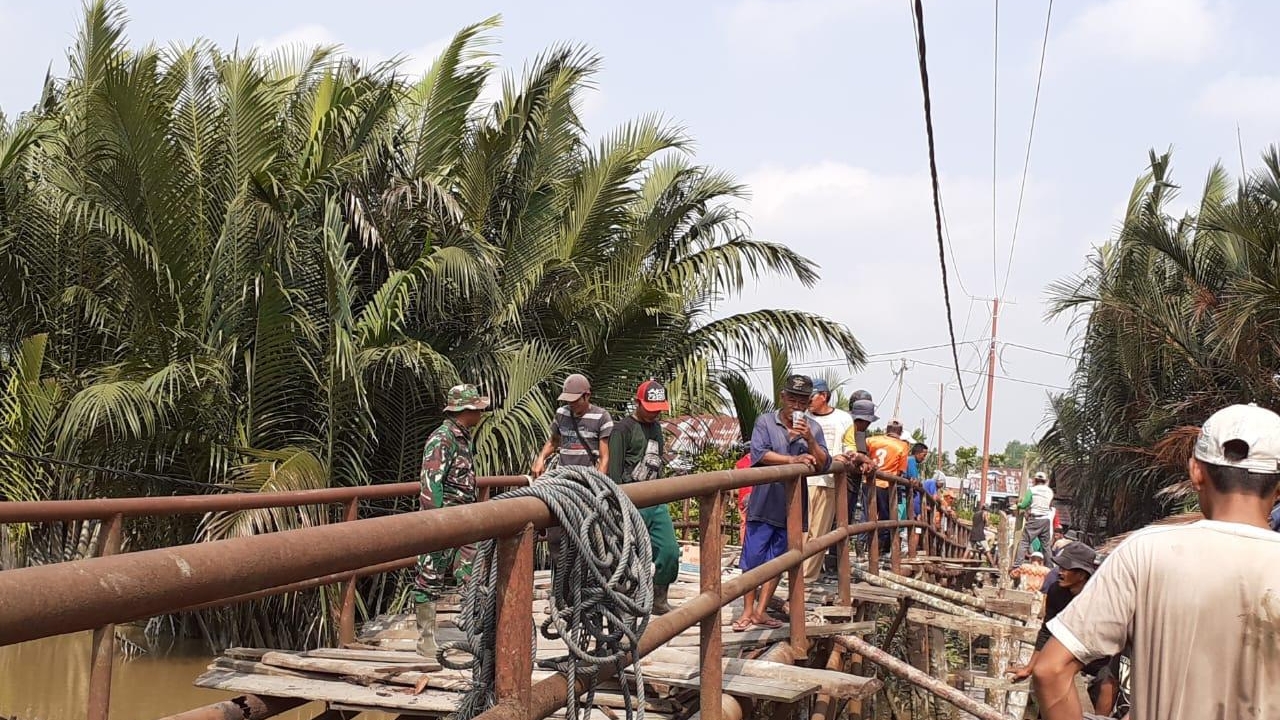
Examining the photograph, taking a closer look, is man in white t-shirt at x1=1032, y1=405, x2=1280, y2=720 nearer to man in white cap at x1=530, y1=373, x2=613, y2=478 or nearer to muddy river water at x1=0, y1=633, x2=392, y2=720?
man in white cap at x1=530, y1=373, x2=613, y2=478

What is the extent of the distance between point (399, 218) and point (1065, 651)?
11.0 m

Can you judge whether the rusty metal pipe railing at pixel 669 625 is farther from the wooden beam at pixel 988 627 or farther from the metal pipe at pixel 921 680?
the wooden beam at pixel 988 627

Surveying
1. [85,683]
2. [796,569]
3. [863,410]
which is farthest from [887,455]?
[85,683]

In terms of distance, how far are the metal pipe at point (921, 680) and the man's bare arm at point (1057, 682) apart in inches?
109

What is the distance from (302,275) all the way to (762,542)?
7129 millimetres

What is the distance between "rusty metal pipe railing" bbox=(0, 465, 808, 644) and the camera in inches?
50.8

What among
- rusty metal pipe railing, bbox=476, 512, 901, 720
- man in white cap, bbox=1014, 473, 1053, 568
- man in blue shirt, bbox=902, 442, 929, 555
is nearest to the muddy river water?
rusty metal pipe railing, bbox=476, 512, 901, 720

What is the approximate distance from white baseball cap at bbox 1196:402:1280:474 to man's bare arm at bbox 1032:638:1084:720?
58cm

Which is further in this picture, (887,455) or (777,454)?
(887,455)

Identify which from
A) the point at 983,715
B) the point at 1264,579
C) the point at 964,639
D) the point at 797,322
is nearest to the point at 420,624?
the point at 983,715

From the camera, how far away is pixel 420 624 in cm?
645

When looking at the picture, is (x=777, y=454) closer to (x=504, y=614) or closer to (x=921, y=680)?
(x=921, y=680)

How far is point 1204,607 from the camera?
2664 millimetres

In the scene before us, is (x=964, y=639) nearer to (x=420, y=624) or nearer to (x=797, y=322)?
(x=797, y=322)
